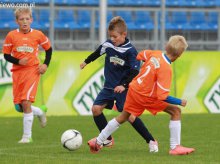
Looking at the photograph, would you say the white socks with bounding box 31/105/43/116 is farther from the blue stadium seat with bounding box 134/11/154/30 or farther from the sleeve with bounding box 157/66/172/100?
the blue stadium seat with bounding box 134/11/154/30

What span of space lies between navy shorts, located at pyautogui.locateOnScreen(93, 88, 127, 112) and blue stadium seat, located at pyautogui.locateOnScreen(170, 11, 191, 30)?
1215 centimetres

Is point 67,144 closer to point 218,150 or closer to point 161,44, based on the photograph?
point 218,150

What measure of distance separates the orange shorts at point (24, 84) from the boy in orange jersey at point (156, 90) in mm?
2120

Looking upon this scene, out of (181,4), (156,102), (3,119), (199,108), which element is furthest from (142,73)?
(181,4)

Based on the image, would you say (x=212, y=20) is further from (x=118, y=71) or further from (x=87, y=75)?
(x=118, y=71)

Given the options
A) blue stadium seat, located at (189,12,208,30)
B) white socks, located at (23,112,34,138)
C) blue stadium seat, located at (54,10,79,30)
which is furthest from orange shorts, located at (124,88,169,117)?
blue stadium seat, located at (189,12,208,30)

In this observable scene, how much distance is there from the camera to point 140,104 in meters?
8.60

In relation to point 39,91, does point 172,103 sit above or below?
above

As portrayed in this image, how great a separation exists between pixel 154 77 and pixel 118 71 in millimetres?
1211

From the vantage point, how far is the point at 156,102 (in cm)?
854

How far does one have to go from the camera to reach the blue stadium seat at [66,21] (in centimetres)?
2120

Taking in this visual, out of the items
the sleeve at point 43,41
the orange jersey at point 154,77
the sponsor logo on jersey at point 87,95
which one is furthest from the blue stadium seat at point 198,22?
the orange jersey at point 154,77

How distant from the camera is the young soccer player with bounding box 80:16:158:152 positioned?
9156mm

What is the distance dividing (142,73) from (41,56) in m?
7.46
